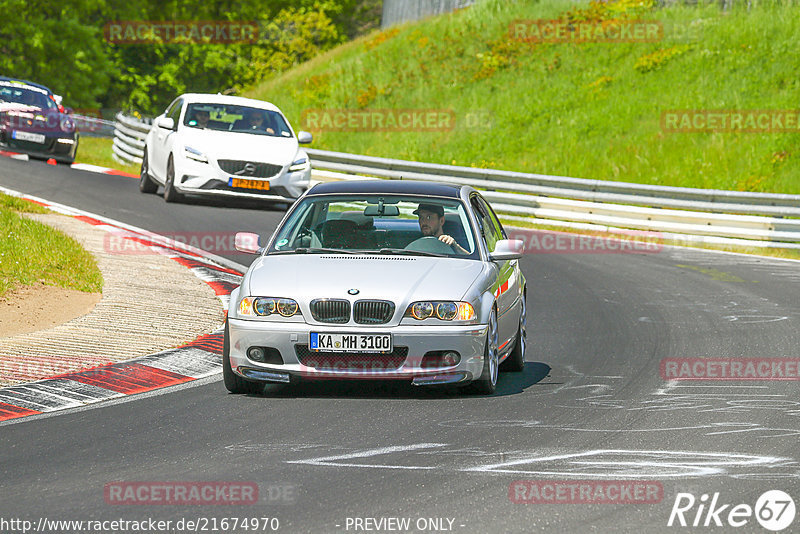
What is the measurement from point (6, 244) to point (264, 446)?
743cm

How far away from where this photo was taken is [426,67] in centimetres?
4050

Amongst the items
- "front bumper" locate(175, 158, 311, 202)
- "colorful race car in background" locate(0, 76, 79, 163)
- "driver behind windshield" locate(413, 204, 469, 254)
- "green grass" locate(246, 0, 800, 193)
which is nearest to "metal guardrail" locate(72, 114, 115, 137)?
"green grass" locate(246, 0, 800, 193)

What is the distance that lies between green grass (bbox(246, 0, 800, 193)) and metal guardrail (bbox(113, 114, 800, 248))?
565 cm

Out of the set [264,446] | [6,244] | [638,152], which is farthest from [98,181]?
[264,446]

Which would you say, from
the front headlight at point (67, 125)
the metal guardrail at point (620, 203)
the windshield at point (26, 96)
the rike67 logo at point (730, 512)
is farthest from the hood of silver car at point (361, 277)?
the windshield at point (26, 96)

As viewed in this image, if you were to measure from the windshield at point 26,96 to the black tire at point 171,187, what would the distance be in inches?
297

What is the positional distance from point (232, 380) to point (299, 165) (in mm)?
11528

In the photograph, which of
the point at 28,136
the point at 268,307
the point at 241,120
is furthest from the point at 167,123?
the point at 268,307

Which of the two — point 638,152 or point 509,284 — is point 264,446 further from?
point 638,152

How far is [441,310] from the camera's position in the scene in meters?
8.30

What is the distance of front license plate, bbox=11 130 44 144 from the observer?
25.9 meters

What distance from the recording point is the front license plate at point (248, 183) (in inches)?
763

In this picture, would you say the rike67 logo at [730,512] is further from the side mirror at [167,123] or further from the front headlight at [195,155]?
the side mirror at [167,123]

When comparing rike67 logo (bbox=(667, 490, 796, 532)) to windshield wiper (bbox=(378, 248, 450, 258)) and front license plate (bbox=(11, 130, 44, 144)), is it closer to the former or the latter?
windshield wiper (bbox=(378, 248, 450, 258))
